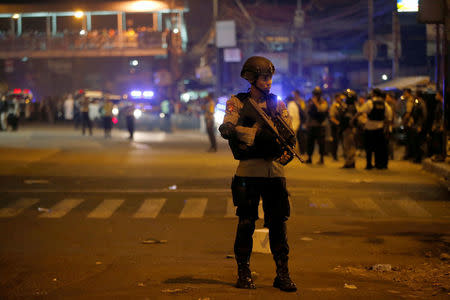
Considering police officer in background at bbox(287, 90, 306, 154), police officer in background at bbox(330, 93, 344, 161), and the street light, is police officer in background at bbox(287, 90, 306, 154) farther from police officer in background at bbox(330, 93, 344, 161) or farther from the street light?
the street light

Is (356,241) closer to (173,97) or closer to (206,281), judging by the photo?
(206,281)

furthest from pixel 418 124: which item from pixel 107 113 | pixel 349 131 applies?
pixel 107 113

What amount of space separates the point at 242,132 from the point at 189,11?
2299 inches

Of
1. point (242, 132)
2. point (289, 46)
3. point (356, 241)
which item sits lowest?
point (356, 241)

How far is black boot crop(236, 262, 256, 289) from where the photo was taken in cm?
681

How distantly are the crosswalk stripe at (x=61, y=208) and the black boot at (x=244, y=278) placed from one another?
5.99 meters

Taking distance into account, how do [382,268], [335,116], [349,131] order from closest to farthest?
[382,268]
[349,131]
[335,116]

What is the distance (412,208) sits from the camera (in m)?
13.0

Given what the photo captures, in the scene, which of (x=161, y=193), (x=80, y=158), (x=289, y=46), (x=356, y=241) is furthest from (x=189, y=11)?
(x=356, y=241)

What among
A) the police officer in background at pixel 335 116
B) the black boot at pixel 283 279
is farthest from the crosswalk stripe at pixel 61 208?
the police officer in background at pixel 335 116

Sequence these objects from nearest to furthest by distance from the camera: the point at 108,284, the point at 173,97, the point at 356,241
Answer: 1. the point at 108,284
2. the point at 356,241
3. the point at 173,97

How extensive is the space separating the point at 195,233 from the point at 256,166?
13.0 feet

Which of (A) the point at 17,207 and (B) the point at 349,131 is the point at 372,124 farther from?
(A) the point at 17,207

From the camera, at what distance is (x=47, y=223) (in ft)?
37.8
